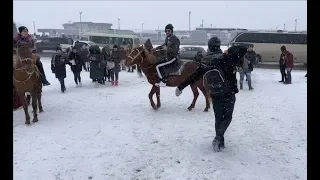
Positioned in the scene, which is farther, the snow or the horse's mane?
the horse's mane

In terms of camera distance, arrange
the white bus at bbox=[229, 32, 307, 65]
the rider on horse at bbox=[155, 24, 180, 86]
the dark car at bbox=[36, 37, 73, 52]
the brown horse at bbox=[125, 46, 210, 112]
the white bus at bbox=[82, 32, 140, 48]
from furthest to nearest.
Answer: the white bus at bbox=[82, 32, 140, 48], the dark car at bbox=[36, 37, 73, 52], the white bus at bbox=[229, 32, 307, 65], the brown horse at bbox=[125, 46, 210, 112], the rider on horse at bbox=[155, 24, 180, 86]

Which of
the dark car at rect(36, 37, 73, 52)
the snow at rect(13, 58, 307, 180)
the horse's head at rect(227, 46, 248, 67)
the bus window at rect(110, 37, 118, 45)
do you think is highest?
the bus window at rect(110, 37, 118, 45)

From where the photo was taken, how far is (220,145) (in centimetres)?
575

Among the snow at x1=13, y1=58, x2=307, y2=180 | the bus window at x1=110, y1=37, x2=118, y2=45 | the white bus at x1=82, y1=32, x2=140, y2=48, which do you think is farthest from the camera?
the bus window at x1=110, y1=37, x2=118, y2=45

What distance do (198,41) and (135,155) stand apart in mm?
48238

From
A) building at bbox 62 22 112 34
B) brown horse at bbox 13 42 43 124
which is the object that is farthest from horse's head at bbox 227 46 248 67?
building at bbox 62 22 112 34

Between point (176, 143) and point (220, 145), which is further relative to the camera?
point (176, 143)

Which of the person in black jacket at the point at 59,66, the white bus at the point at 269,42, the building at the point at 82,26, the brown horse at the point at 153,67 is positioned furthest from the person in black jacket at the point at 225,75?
the building at the point at 82,26

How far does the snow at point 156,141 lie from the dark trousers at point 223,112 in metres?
0.46

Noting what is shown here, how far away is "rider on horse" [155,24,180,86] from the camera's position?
8.70 metres

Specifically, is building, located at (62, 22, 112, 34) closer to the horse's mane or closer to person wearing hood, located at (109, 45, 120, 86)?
person wearing hood, located at (109, 45, 120, 86)

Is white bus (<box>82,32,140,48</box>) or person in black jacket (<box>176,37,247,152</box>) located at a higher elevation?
white bus (<box>82,32,140,48</box>)
